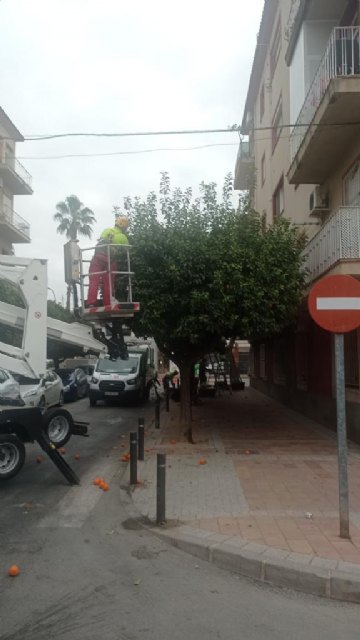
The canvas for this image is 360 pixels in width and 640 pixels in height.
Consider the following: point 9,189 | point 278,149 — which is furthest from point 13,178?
point 278,149

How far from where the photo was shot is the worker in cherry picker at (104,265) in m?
7.21

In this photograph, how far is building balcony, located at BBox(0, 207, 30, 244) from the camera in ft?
87.8

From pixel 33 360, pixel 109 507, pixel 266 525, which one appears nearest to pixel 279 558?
pixel 266 525

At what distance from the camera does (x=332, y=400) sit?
13250mm

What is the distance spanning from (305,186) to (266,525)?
38.0 feet

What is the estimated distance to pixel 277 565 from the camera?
4.73 metres

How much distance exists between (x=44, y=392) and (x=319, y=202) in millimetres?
9075

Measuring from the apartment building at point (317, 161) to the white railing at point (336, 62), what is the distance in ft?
0.06

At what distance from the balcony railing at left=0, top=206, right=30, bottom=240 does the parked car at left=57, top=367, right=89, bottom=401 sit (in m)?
8.04

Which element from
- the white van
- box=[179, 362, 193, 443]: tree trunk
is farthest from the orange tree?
the white van

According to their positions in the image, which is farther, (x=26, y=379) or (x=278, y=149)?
(x=278, y=149)

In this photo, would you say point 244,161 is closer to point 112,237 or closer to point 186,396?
point 186,396

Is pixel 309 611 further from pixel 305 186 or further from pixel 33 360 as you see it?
pixel 305 186

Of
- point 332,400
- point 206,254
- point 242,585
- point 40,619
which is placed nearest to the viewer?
point 40,619
